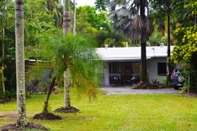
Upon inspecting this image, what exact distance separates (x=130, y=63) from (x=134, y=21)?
21.0 feet

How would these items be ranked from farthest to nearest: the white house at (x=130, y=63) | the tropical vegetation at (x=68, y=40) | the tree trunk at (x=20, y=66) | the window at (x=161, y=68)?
the window at (x=161, y=68) < the white house at (x=130, y=63) < the tropical vegetation at (x=68, y=40) < the tree trunk at (x=20, y=66)

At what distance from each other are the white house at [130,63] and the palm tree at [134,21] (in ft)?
10.3

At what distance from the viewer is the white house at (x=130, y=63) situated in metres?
27.9

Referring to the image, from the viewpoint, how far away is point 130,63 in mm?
29266

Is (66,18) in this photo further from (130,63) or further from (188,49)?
(130,63)

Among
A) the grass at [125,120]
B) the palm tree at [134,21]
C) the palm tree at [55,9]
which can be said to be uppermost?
the palm tree at [55,9]

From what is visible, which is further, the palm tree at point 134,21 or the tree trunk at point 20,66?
the palm tree at point 134,21

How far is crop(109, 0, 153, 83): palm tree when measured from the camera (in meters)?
23.7

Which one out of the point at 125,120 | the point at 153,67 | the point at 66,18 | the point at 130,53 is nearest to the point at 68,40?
the point at 125,120

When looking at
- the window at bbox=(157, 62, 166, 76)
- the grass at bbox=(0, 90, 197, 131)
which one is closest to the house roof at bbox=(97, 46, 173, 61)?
the window at bbox=(157, 62, 166, 76)

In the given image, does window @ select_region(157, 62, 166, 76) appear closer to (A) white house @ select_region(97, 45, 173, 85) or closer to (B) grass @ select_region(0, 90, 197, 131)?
(A) white house @ select_region(97, 45, 173, 85)

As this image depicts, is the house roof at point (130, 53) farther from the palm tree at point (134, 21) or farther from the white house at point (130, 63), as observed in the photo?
the palm tree at point (134, 21)

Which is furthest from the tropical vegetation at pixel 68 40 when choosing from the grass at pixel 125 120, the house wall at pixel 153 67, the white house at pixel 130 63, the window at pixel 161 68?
the window at pixel 161 68

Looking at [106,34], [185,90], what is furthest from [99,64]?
[106,34]
